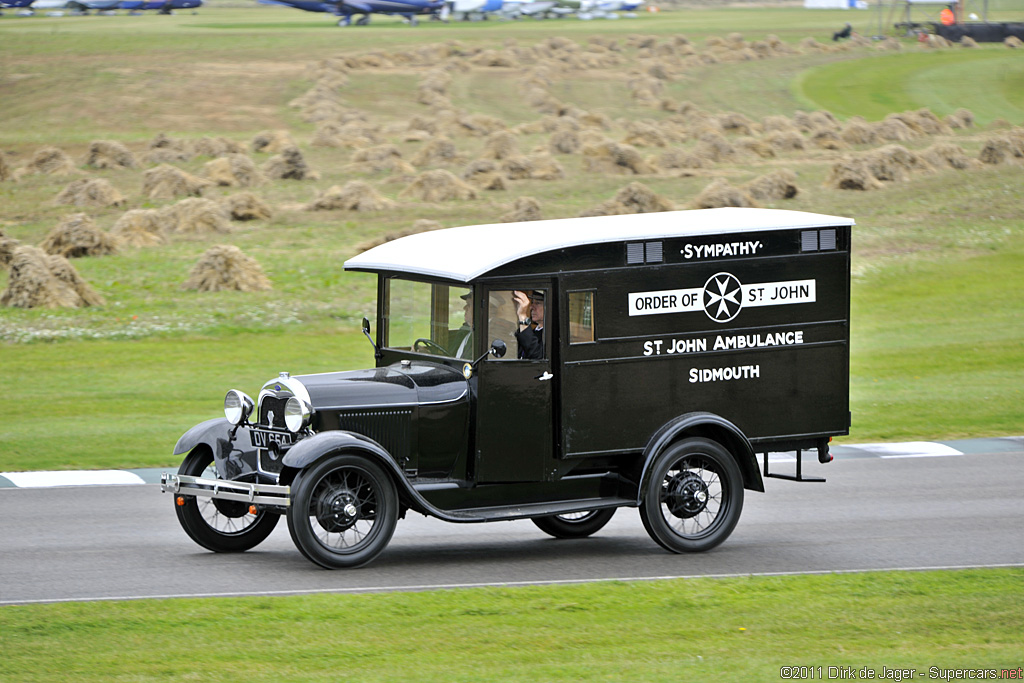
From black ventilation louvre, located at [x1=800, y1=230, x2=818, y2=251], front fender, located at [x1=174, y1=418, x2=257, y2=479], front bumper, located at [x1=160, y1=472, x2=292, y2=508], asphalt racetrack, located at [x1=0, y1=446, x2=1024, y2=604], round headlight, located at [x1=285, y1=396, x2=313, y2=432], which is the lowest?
asphalt racetrack, located at [x1=0, y1=446, x2=1024, y2=604]

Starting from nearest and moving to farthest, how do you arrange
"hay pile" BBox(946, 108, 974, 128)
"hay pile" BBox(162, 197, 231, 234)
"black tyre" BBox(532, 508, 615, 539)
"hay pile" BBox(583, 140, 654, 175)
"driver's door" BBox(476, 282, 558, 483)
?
"driver's door" BBox(476, 282, 558, 483) → "black tyre" BBox(532, 508, 615, 539) → "hay pile" BBox(162, 197, 231, 234) → "hay pile" BBox(583, 140, 654, 175) → "hay pile" BBox(946, 108, 974, 128)

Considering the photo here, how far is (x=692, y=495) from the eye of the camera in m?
12.1

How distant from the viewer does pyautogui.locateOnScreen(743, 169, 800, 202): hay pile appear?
136 ft

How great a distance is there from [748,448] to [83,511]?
6489mm

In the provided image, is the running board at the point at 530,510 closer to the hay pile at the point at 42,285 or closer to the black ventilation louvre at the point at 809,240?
the black ventilation louvre at the point at 809,240

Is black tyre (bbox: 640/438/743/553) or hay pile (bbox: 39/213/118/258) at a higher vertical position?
hay pile (bbox: 39/213/118/258)

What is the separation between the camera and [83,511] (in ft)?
45.5

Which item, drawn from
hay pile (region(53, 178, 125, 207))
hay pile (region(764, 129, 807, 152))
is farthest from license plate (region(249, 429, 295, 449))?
hay pile (region(764, 129, 807, 152))

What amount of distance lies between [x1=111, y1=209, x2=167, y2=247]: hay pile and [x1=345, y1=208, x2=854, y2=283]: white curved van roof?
2352 centimetres

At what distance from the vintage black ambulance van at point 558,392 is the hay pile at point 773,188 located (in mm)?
29472

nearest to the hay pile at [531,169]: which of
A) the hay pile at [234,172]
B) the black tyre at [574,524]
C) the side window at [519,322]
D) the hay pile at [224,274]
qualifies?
the hay pile at [234,172]

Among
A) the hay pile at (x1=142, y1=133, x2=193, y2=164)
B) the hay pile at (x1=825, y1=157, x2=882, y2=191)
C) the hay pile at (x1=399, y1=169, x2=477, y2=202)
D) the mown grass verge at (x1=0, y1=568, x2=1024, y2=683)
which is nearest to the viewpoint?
the mown grass verge at (x1=0, y1=568, x2=1024, y2=683)

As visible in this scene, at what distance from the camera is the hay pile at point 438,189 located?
41.9 m

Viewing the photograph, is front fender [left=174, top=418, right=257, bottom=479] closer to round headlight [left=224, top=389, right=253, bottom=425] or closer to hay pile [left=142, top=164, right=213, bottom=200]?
round headlight [left=224, top=389, right=253, bottom=425]
